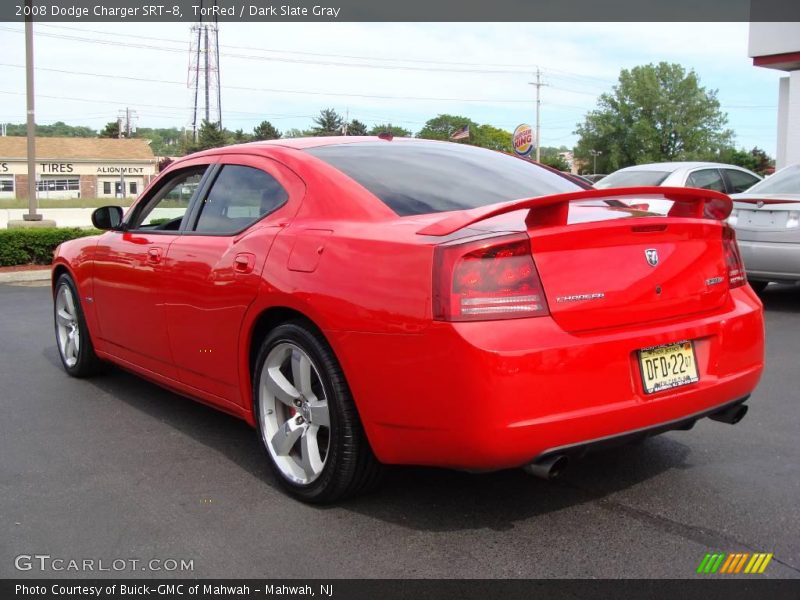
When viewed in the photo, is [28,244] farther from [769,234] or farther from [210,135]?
[210,135]

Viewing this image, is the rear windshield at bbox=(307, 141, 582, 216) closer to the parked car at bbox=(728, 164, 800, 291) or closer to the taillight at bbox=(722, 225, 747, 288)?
the taillight at bbox=(722, 225, 747, 288)

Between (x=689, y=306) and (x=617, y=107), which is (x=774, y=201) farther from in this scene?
(x=617, y=107)

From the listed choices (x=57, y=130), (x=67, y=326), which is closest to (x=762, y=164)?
(x=67, y=326)

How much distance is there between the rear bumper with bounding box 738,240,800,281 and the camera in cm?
800

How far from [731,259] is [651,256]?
2.06 ft

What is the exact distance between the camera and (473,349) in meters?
2.79

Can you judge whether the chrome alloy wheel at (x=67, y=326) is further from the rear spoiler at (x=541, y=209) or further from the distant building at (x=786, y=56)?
the distant building at (x=786, y=56)

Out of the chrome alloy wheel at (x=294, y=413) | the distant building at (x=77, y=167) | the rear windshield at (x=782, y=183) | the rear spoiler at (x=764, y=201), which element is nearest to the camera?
the chrome alloy wheel at (x=294, y=413)

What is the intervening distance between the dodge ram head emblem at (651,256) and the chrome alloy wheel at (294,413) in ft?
4.54

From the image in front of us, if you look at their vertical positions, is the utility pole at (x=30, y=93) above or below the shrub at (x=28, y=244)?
above

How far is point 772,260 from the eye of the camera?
8102mm

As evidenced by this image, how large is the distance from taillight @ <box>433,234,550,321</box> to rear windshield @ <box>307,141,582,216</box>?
2.14ft

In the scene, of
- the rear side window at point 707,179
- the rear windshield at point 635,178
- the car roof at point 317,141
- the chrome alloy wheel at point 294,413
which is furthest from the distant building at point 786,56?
the chrome alloy wheel at point 294,413

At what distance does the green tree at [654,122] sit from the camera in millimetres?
97562
